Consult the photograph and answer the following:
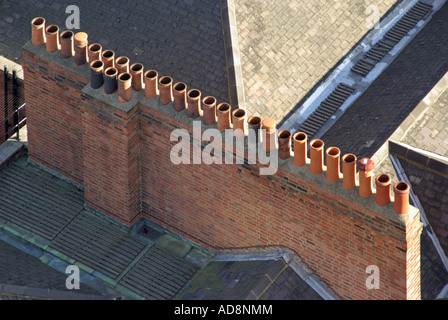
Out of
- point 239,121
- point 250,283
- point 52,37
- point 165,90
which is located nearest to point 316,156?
point 239,121

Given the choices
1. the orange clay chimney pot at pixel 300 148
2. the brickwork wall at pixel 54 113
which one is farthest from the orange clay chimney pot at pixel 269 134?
the brickwork wall at pixel 54 113

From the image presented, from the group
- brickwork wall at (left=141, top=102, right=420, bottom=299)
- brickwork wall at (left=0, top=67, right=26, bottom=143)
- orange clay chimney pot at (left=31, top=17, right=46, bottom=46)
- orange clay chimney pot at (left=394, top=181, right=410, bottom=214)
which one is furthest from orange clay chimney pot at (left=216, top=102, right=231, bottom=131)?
brickwork wall at (left=0, top=67, right=26, bottom=143)

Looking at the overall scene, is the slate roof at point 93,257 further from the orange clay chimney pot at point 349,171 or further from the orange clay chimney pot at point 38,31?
the orange clay chimney pot at point 38,31

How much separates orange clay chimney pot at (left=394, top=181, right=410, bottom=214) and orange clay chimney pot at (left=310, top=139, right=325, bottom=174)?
8.23ft

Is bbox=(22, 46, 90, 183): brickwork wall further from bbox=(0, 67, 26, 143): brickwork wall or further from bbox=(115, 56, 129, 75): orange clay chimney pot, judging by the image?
bbox=(0, 67, 26, 143): brickwork wall

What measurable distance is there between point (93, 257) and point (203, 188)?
4.66m

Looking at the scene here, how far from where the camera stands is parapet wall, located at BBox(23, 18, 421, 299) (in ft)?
125

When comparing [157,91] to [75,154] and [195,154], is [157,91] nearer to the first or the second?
[195,154]

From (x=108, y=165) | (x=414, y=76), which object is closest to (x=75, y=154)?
(x=108, y=165)

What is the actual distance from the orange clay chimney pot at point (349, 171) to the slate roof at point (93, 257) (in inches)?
157

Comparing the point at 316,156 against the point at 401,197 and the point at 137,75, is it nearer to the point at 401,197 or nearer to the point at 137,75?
the point at 401,197

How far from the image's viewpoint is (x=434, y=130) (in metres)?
42.3

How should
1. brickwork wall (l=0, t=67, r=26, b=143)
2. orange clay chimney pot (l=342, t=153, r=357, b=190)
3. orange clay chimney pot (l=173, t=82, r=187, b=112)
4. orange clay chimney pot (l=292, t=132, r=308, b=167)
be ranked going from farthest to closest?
brickwork wall (l=0, t=67, r=26, b=143) < orange clay chimney pot (l=173, t=82, r=187, b=112) < orange clay chimney pot (l=292, t=132, r=308, b=167) < orange clay chimney pot (l=342, t=153, r=357, b=190)

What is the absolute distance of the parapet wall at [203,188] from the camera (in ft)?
125
